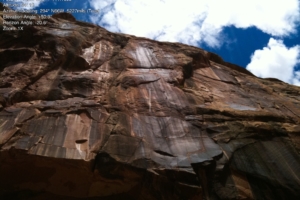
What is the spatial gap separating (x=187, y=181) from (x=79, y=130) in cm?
515

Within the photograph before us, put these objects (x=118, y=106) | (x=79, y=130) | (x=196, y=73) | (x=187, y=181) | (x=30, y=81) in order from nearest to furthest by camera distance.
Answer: (x=187, y=181) → (x=79, y=130) → (x=118, y=106) → (x=30, y=81) → (x=196, y=73)

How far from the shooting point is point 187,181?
9.79m

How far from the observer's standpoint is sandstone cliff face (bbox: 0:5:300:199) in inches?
400

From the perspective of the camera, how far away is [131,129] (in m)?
11.8

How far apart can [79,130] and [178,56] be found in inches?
425

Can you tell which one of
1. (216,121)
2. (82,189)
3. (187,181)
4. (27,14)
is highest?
(27,14)

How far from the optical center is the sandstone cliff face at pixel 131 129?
10.2 m

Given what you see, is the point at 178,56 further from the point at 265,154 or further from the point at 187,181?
the point at 187,181

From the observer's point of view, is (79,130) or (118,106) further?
(118,106)

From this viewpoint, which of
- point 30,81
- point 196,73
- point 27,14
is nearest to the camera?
point 30,81

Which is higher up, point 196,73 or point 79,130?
point 196,73

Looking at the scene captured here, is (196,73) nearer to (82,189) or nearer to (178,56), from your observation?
(178,56)

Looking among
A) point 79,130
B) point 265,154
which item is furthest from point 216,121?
point 79,130

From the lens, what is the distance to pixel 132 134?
37.8ft
